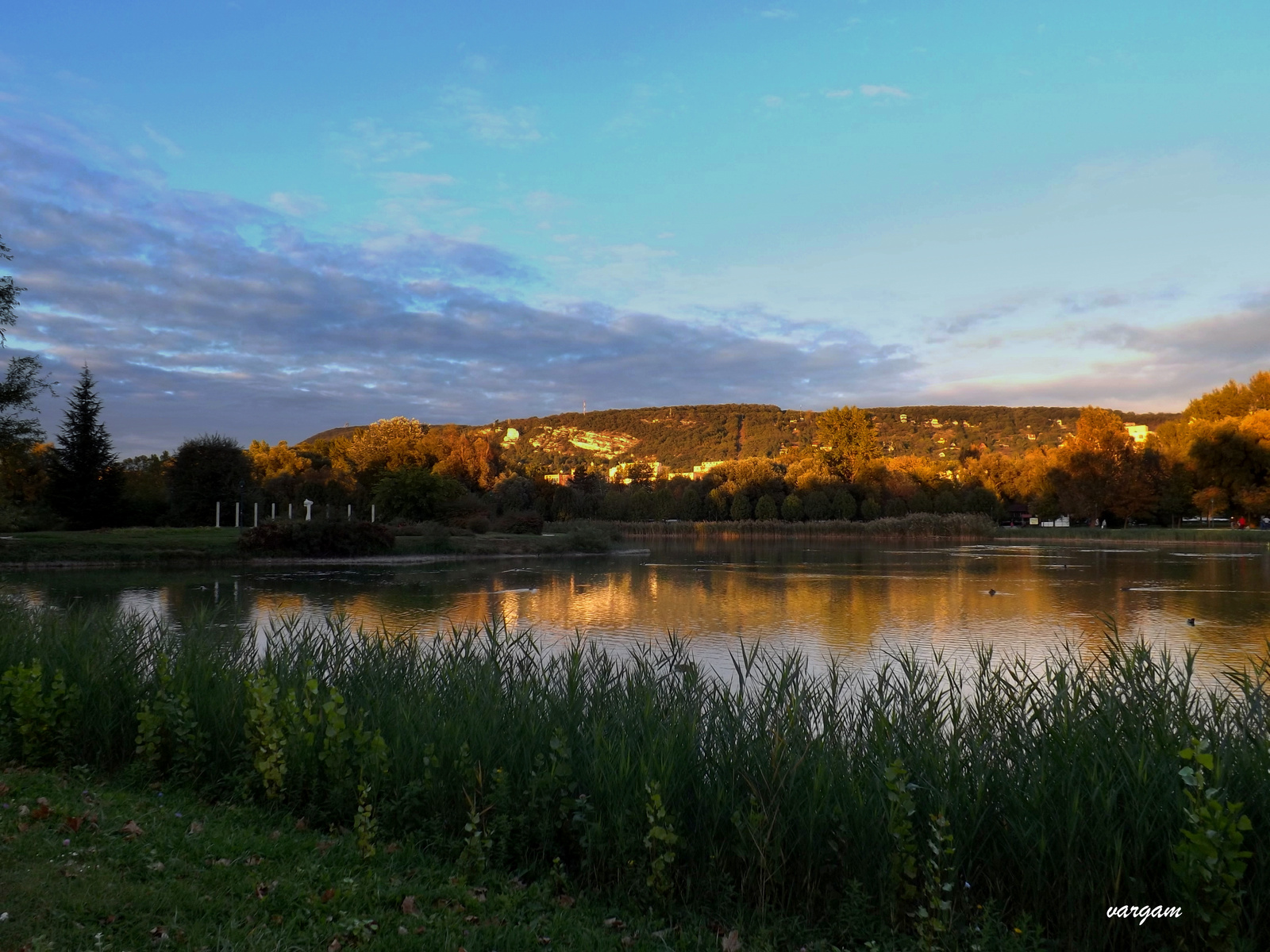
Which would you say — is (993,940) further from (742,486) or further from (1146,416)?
(1146,416)

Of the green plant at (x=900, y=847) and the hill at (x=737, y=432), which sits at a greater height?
the hill at (x=737, y=432)

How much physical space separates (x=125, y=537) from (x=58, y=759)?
27.2m

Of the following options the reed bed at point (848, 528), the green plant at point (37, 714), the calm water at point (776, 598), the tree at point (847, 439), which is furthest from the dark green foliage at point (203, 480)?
the tree at point (847, 439)

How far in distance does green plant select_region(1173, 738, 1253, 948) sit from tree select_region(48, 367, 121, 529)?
42.6 m

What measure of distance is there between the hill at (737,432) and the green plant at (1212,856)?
367 feet

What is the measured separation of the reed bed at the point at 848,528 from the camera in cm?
5728

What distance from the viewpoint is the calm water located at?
47.9 feet

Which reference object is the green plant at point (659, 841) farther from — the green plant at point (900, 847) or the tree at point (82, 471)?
the tree at point (82, 471)

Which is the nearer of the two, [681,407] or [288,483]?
[288,483]

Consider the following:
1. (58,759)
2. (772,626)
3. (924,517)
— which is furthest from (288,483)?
(58,759)

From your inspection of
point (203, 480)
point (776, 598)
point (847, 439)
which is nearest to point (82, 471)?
point (203, 480)

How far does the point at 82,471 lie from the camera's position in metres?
37.7

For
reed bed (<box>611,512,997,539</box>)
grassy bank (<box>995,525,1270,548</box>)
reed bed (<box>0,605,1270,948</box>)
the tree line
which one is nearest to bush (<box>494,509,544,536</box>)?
the tree line

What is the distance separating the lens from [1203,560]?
32.8 metres
